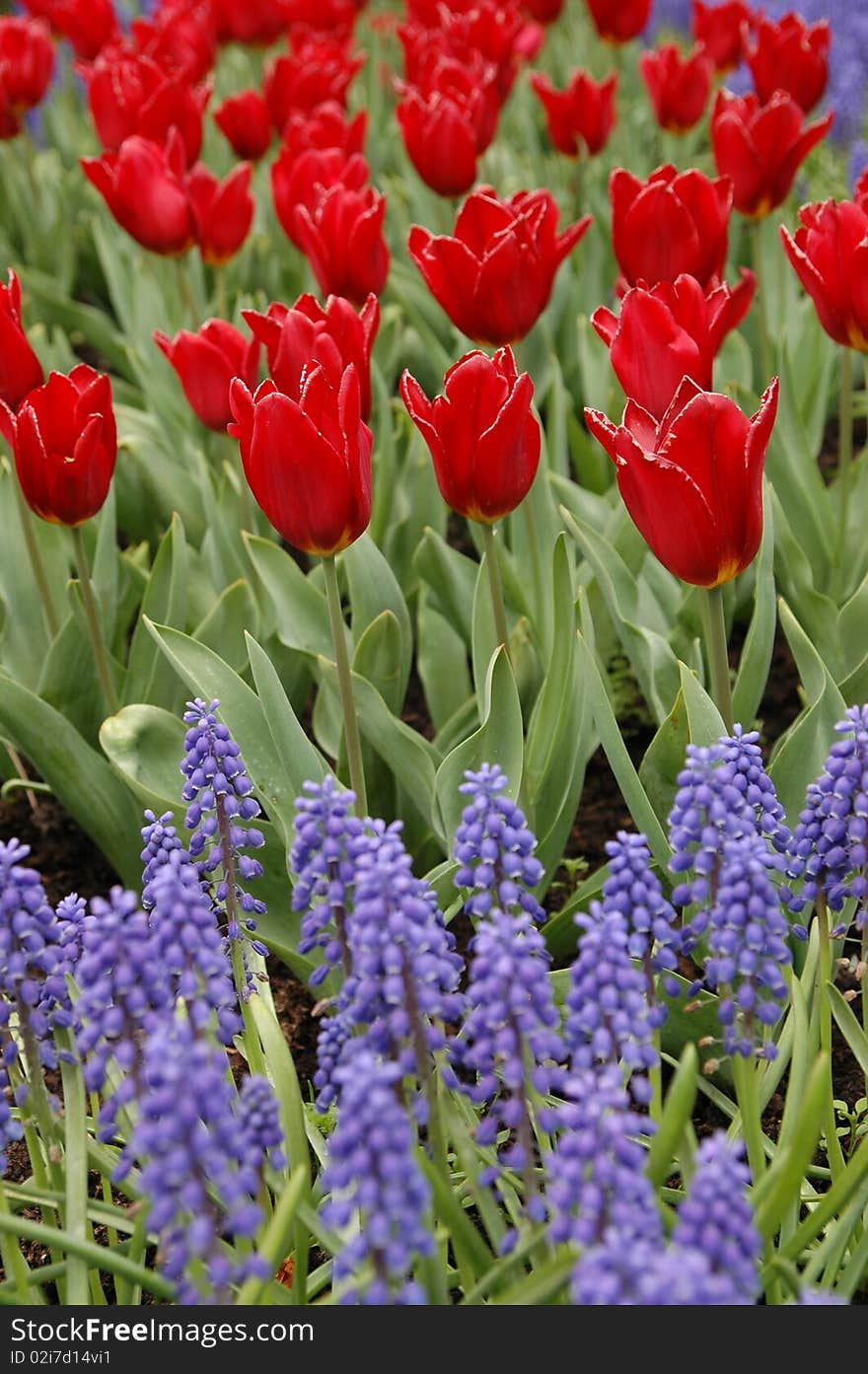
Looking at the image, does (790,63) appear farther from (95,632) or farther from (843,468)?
(95,632)

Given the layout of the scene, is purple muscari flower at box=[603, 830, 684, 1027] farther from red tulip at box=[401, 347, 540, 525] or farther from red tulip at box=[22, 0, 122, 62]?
red tulip at box=[22, 0, 122, 62]

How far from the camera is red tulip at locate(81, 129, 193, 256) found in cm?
325

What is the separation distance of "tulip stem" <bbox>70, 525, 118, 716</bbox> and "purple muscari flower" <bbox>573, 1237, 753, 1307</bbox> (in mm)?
1563

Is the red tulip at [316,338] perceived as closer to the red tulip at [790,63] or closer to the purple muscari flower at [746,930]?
the purple muscari flower at [746,930]

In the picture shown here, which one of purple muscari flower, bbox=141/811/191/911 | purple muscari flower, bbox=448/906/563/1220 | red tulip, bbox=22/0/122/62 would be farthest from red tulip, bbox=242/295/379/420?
red tulip, bbox=22/0/122/62

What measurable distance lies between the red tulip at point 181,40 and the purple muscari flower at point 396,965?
3.42 meters

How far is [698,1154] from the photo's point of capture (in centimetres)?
146

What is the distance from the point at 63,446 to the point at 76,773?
577 mm

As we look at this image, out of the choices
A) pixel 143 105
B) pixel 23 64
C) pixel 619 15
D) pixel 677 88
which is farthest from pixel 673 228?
pixel 23 64

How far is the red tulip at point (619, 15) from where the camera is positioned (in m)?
4.76

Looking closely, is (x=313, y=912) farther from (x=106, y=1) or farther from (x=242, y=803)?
(x=106, y=1)

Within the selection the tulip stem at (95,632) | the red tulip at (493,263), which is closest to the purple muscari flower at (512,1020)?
the tulip stem at (95,632)

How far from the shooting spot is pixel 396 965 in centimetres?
139
